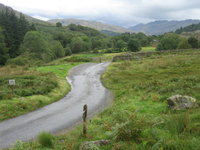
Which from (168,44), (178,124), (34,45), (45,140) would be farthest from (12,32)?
(178,124)

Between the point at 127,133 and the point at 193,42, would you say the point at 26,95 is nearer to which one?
the point at 127,133

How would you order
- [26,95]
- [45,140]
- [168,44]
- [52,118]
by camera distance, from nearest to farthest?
1. [45,140]
2. [52,118]
3. [26,95]
4. [168,44]

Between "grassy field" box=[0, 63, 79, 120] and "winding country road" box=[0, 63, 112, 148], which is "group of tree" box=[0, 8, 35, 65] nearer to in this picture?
"grassy field" box=[0, 63, 79, 120]

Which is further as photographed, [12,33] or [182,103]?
[12,33]

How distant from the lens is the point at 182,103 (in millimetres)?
13391

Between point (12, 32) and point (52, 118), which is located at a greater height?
point (12, 32)

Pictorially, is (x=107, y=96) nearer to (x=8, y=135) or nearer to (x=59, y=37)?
(x=8, y=135)

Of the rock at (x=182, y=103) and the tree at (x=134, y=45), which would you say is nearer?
the rock at (x=182, y=103)

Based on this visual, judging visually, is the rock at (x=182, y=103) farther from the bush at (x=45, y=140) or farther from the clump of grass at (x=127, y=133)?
the bush at (x=45, y=140)

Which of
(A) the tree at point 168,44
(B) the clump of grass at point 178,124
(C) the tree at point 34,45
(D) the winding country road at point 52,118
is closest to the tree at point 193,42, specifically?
(A) the tree at point 168,44

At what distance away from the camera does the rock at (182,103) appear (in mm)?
13055

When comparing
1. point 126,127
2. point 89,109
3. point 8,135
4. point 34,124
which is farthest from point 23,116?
point 126,127

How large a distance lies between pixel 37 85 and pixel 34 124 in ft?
41.1

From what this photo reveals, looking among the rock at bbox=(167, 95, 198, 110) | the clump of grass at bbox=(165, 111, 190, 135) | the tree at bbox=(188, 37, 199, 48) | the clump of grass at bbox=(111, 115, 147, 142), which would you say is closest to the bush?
the clump of grass at bbox=(111, 115, 147, 142)
